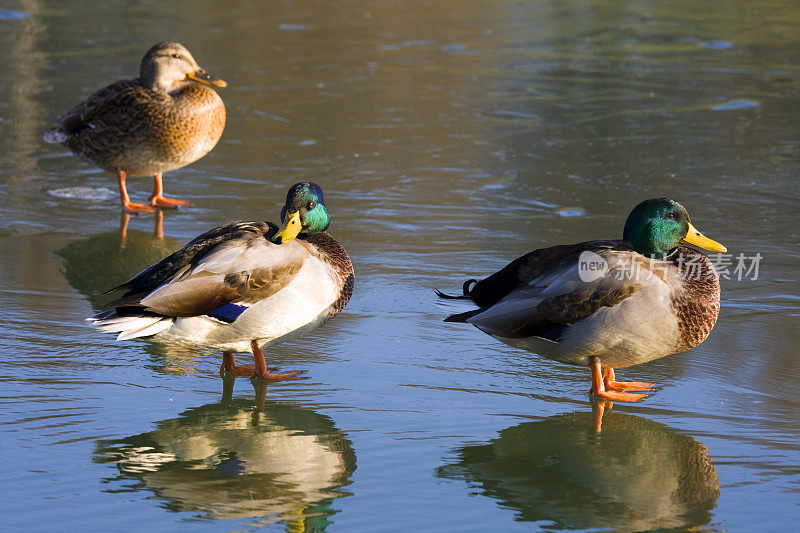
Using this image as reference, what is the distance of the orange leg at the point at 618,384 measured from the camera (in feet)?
14.5

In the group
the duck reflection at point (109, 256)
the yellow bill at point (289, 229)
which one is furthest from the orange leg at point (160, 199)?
the yellow bill at point (289, 229)

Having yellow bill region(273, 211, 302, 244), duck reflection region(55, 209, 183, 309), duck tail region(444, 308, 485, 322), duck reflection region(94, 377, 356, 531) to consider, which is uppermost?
yellow bill region(273, 211, 302, 244)

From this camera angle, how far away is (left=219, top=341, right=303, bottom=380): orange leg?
450 centimetres

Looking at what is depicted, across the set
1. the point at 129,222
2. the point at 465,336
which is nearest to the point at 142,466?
the point at 465,336

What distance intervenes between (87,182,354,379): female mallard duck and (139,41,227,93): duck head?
3052mm

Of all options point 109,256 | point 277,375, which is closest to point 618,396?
point 277,375

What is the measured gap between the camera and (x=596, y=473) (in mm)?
3668

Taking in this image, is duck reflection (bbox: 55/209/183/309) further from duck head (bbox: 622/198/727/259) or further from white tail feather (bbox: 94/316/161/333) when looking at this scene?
duck head (bbox: 622/198/727/259)

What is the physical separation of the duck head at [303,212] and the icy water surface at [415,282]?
56cm

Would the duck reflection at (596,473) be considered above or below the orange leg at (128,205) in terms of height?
below

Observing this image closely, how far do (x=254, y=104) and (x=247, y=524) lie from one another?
22.2ft

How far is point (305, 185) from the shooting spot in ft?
15.1

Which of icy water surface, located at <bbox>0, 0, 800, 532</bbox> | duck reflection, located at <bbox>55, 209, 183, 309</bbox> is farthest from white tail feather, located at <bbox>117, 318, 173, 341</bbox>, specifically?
duck reflection, located at <bbox>55, 209, 183, 309</bbox>

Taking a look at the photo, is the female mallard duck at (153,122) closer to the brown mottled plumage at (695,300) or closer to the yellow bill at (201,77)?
the yellow bill at (201,77)
